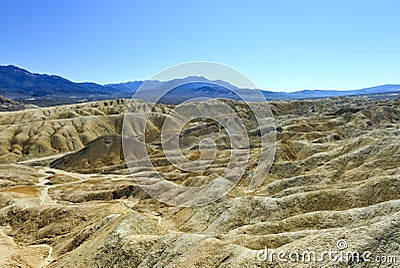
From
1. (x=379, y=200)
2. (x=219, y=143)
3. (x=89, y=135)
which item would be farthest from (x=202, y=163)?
(x=89, y=135)

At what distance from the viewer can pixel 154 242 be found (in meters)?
32.2

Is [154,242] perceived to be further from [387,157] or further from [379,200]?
[387,157]

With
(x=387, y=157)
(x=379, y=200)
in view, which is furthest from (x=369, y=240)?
(x=387, y=157)

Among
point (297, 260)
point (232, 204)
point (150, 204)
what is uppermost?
point (297, 260)

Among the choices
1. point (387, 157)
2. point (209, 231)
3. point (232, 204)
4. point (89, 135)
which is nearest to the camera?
point (209, 231)

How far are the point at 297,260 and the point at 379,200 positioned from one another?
22.6m

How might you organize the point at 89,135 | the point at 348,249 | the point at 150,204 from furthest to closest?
the point at 89,135, the point at 150,204, the point at 348,249

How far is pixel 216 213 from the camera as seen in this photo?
48062 mm

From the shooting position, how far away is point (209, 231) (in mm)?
44188

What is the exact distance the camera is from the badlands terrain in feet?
86.4

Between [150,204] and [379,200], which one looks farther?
[150,204]

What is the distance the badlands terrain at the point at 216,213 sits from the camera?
26344 mm

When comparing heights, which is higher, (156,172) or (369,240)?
(369,240)

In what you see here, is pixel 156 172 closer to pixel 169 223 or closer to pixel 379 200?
pixel 169 223
